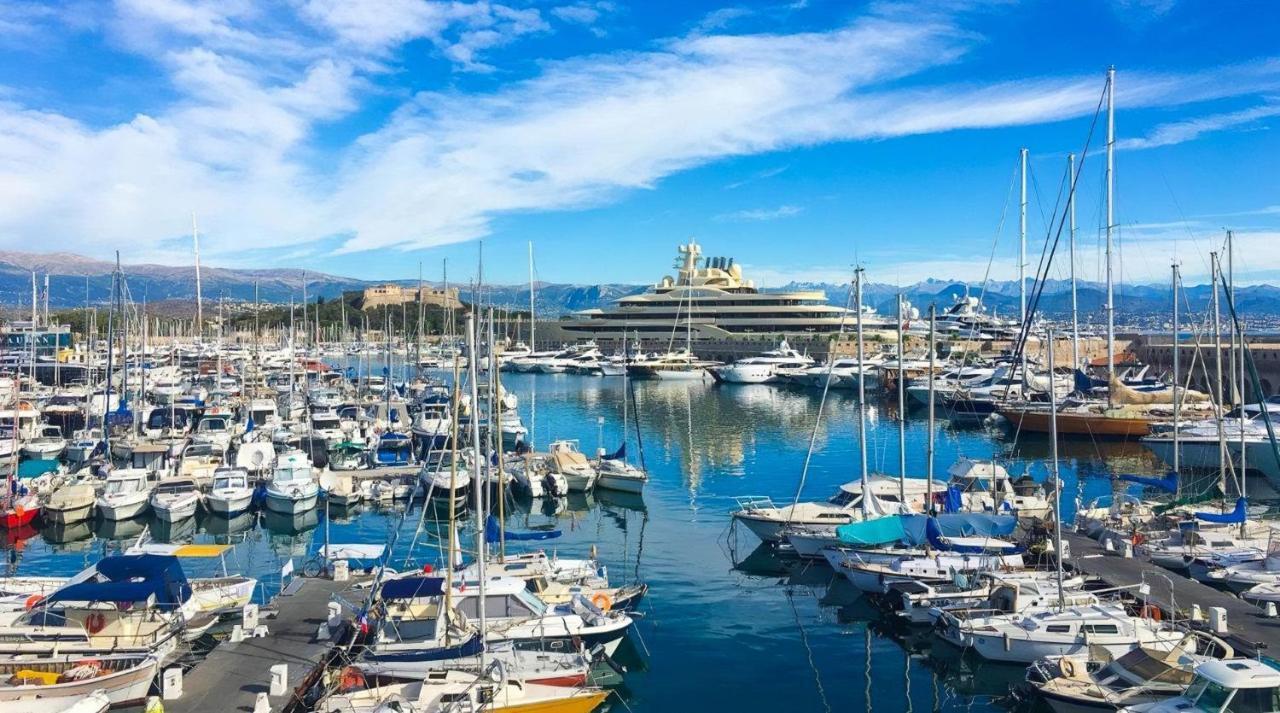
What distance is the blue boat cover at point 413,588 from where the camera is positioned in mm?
15930

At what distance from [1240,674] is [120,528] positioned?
2788 cm

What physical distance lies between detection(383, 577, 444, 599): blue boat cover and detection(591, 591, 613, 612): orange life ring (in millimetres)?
3380

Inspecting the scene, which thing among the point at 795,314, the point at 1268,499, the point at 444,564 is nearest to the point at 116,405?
the point at 444,564

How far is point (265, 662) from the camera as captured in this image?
15.2 metres

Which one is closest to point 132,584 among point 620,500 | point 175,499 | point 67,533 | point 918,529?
point 175,499

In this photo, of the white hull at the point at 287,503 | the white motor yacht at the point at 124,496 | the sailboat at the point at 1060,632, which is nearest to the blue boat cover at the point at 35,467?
the white motor yacht at the point at 124,496

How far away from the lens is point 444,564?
879 inches

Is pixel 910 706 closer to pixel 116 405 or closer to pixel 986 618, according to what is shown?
pixel 986 618

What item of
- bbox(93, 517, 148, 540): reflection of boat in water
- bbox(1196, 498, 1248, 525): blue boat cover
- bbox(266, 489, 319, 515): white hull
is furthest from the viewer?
bbox(266, 489, 319, 515): white hull

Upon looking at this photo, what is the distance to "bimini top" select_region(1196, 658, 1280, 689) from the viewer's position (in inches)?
458

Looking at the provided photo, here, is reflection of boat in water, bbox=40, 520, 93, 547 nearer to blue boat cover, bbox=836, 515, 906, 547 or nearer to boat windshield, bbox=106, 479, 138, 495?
boat windshield, bbox=106, 479, 138, 495

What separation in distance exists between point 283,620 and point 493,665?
5.40 metres

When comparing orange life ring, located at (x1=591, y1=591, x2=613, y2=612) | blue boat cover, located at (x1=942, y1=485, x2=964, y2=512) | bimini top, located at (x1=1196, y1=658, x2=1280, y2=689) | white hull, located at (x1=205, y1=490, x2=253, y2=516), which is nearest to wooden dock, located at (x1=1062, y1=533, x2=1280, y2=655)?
blue boat cover, located at (x1=942, y1=485, x2=964, y2=512)

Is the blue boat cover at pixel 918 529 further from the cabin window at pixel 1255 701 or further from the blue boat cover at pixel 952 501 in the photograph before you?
the cabin window at pixel 1255 701
